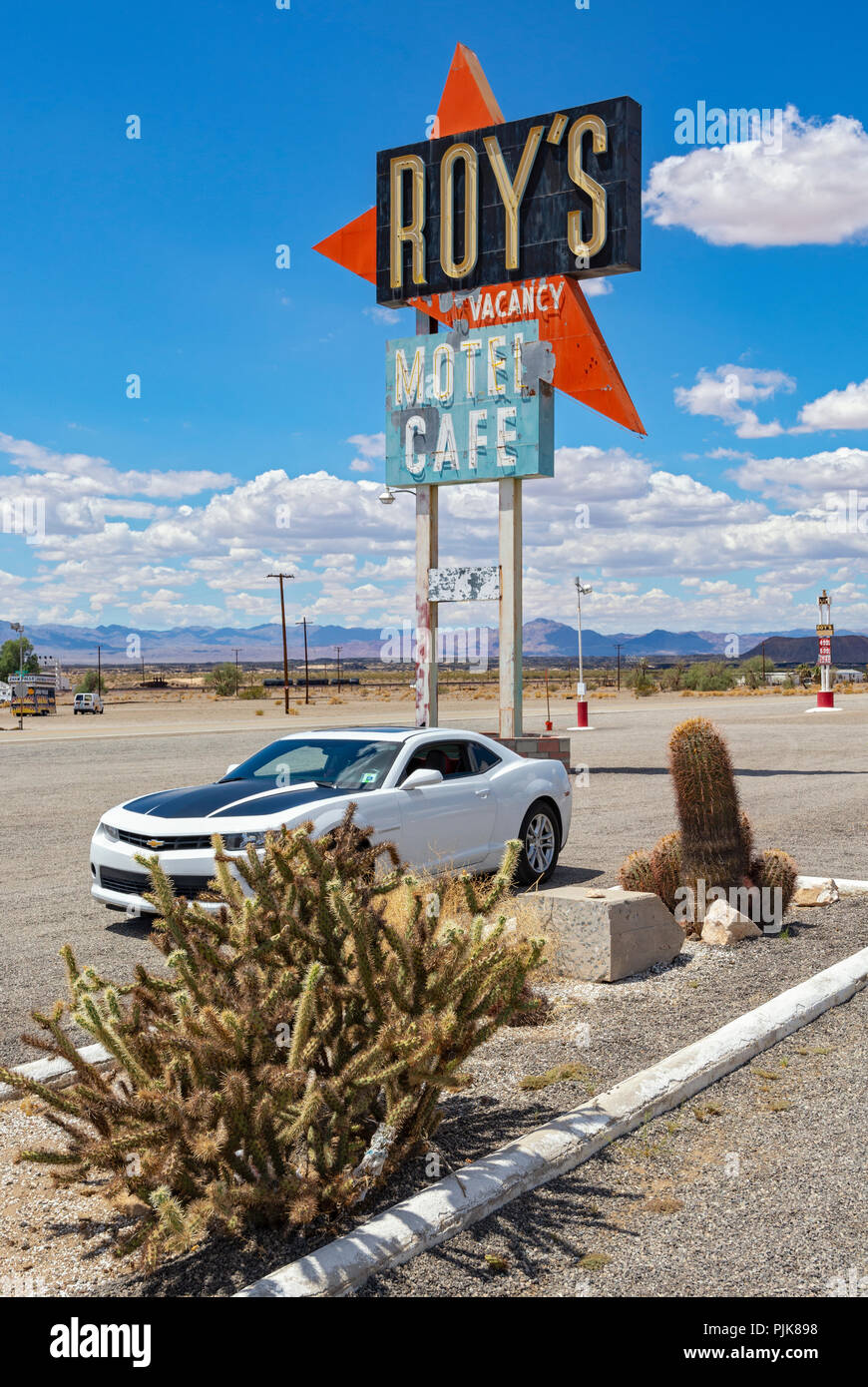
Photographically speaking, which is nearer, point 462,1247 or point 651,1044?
point 462,1247

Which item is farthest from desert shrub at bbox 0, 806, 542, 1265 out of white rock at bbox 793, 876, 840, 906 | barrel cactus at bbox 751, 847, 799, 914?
white rock at bbox 793, 876, 840, 906

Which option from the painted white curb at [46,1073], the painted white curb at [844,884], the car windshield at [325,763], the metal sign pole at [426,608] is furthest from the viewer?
the metal sign pole at [426,608]

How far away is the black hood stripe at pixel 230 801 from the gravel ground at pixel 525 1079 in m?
2.46

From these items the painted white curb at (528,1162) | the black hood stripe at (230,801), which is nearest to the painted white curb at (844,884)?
the painted white curb at (528,1162)

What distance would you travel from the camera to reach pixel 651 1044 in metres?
5.50

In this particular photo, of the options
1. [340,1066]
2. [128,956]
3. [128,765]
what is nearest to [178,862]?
[128,956]

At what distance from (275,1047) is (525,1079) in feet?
5.01

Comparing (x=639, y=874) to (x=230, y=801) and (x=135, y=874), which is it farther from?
(x=135, y=874)

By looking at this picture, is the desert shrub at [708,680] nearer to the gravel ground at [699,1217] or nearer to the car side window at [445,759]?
the car side window at [445,759]

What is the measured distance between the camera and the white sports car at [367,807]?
7965 mm

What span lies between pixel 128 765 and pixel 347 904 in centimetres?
2159

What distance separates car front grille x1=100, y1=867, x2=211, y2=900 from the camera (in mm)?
7742

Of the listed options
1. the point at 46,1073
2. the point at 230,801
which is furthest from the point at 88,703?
the point at 46,1073

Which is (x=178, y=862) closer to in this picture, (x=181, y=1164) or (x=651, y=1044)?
(x=651, y=1044)
